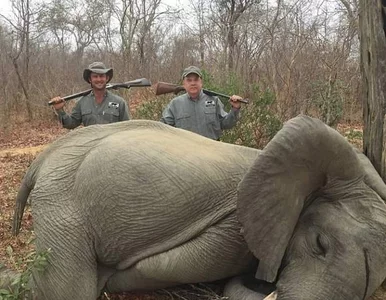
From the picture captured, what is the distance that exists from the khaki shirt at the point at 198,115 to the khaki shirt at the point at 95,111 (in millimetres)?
462

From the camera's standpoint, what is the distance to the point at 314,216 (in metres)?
2.35

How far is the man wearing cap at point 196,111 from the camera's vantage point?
477 cm

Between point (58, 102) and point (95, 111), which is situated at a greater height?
point (58, 102)

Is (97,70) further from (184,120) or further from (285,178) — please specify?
(285,178)

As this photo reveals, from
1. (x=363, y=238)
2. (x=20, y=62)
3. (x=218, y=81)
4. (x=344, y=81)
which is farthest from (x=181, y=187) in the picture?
(x=20, y=62)

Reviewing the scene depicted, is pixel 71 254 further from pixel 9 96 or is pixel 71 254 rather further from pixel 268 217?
pixel 9 96

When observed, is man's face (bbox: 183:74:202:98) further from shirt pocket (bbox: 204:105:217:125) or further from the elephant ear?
the elephant ear

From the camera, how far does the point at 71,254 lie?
2.53m

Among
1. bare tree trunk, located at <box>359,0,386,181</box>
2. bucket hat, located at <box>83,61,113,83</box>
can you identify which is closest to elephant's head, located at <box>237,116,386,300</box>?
bare tree trunk, located at <box>359,0,386,181</box>

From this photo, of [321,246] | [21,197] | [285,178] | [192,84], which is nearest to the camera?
[285,178]

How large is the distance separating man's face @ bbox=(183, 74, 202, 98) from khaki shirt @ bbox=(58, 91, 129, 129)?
691 mm

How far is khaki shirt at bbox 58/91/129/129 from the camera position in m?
4.98

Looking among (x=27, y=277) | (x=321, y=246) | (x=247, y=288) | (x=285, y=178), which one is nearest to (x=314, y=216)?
(x=321, y=246)

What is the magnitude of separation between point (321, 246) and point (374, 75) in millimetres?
1049
